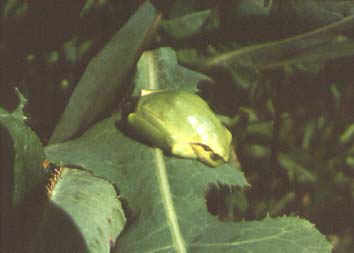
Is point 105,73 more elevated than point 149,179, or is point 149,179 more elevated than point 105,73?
point 105,73

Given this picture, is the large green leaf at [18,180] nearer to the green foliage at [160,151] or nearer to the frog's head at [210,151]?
the green foliage at [160,151]

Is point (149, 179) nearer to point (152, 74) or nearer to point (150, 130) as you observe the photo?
point (150, 130)

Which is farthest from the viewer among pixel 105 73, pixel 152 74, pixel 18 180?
pixel 152 74

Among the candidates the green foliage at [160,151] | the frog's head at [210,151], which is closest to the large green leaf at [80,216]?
the green foliage at [160,151]

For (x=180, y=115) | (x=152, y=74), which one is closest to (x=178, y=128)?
(x=180, y=115)

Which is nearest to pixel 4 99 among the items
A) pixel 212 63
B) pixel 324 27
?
pixel 212 63

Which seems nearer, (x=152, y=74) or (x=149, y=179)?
(x=149, y=179)

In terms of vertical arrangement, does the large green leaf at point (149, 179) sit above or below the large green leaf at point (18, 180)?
below
